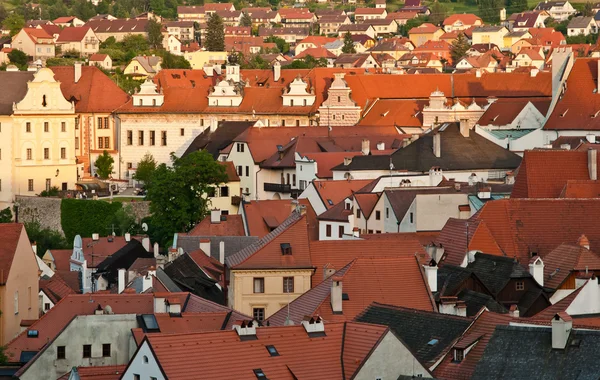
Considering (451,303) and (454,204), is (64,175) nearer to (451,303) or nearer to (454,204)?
(454,204)

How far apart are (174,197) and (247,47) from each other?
11172 cm

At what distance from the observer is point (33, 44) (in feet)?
470

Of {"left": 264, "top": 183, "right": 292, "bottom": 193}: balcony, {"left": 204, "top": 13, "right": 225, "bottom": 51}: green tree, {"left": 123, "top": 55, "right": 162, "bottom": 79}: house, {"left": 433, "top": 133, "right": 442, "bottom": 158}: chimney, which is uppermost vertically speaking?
{"left": 204, "top": 13, "right": 225, "bottom": 51}: green tree

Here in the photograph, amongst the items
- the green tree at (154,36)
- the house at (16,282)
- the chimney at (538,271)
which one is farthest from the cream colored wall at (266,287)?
the green tree at (154,36)

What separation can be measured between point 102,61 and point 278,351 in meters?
108

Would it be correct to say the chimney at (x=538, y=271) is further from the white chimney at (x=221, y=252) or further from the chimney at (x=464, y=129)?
the chimney at (x=464, y=129)

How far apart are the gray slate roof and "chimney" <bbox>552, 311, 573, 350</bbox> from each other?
0.08 m

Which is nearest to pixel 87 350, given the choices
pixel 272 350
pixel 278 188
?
pixel 272 350

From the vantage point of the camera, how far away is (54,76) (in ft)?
296

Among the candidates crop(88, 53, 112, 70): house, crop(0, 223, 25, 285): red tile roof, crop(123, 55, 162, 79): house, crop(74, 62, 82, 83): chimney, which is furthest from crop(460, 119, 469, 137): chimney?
crop(88, 53, 112, 70): house

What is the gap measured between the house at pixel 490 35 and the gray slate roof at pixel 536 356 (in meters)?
159

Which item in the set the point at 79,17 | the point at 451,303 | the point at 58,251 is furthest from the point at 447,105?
the point at 79,17

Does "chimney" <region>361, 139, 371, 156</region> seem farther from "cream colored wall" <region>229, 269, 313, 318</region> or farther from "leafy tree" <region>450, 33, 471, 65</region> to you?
"leafy tree" <region>450, 33, 471, 65</region>

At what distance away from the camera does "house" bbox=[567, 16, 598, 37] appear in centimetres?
18350
